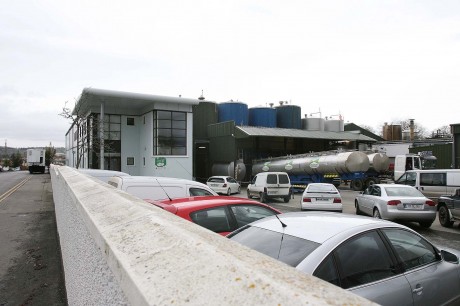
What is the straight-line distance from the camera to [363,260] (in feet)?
12.3

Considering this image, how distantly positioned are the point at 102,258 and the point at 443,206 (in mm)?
14197

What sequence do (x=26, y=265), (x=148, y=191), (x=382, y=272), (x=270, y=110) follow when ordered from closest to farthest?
1. (x=382, y=272)
2. (x=26, y=265)
3. (x=148, y=191)
4. (x=270, y=110)

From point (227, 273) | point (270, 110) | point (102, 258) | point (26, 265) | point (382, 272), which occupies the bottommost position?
point (26, 265)

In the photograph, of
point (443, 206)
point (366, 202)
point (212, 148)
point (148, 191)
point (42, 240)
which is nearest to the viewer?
point (148, 191)

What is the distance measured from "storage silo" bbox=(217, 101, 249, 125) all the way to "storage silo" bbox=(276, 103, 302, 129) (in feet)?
20.4

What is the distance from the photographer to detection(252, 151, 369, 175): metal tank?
28594 mm

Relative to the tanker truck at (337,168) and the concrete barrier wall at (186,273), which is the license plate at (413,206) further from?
the tanker truck at (337,168)

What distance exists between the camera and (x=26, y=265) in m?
7.52

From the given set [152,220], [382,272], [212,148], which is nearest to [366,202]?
[382,272]

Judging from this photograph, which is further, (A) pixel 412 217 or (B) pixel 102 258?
(A) pixel 412 217

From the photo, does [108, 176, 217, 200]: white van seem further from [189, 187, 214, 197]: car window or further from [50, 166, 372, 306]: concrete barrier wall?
[50, 166, 372, 306]: concrete barrier wall

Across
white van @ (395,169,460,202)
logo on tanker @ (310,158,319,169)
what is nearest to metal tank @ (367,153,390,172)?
logo on tanker @ (310,158,319,169)

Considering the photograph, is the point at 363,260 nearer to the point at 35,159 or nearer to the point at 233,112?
the point at 233,112

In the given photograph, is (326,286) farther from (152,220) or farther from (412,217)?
(412,217)
